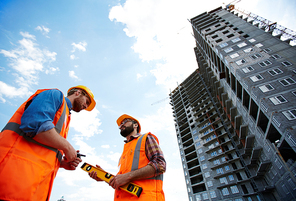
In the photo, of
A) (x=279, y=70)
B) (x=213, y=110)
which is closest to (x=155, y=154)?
(x=279, y=70)

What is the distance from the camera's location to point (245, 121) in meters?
21.8

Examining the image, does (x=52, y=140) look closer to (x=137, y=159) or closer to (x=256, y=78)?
(x=137, y=159)

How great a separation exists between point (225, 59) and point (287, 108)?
42.6 feet

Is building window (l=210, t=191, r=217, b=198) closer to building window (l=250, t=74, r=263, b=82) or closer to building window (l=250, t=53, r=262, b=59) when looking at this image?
building window (l=250, t=74, r=263, b=82)

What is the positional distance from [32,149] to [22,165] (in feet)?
0.62

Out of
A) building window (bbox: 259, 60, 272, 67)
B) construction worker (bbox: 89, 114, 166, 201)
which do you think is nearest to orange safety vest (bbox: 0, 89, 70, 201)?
construction worker (bbox: 89, 114, 166, 201)

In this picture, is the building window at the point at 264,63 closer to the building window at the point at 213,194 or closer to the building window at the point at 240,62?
the building window at the point at 240,62

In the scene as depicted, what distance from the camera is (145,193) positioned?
1979 mm

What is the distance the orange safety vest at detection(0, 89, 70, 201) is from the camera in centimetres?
120

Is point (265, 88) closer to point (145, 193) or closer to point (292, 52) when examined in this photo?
point (292, 52)

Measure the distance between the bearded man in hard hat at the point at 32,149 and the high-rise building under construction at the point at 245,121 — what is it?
18.6m

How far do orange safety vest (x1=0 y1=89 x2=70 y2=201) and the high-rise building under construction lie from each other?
18672 millimetres

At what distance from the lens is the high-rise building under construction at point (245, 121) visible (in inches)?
613

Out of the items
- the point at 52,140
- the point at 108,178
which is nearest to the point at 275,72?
the point at 108,178
